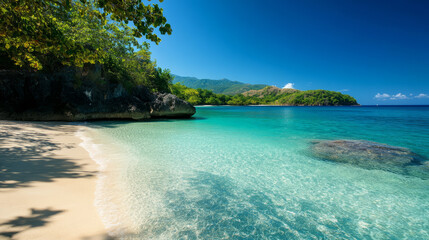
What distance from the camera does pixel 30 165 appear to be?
4.67 metres

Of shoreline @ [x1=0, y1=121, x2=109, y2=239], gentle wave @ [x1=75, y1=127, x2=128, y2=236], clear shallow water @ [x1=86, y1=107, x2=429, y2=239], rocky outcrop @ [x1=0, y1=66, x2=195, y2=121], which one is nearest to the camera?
shoreline @ [x1=0, y1=121, x2=109, y2=239]

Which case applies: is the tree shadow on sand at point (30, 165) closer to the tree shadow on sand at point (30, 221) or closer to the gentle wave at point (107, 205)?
the gentle wave at point (107, 205)

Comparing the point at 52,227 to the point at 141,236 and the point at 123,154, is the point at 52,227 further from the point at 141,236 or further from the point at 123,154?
the point at 123,154

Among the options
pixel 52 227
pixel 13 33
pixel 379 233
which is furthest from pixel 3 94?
pixel 379 233

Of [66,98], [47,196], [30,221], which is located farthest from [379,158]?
[66,98]

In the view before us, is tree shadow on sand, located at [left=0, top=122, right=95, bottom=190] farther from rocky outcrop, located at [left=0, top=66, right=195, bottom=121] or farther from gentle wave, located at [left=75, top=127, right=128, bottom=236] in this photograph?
rocky outcrop, located at [left=0, top=66, right=195, bottom=121]

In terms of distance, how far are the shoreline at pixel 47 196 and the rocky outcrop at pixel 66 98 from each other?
36.8ft

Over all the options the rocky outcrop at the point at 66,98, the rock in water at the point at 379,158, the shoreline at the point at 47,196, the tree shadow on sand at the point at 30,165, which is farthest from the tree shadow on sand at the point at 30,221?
the rocky outcrop at the point at 66,98

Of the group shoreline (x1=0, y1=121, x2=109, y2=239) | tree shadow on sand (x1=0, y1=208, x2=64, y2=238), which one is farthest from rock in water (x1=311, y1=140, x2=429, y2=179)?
tree shadow on sand (x1=0, y1=208, x2=64, y2=238)

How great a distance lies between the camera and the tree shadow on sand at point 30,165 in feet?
12.7

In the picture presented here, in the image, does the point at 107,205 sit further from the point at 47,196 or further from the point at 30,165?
the point at 30,165

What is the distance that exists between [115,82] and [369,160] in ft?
74.4

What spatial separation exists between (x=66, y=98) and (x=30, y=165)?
14.2 m

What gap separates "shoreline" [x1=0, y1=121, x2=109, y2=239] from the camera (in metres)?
2.47
